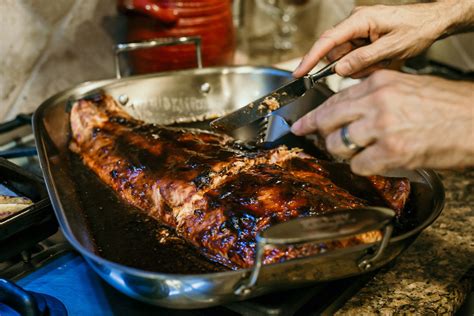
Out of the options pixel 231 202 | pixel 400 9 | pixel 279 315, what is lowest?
pixel 279 315

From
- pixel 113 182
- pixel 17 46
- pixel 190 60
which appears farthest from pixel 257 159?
pixel 17 46

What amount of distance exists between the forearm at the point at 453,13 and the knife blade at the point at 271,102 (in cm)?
32

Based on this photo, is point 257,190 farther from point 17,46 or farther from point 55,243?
point 17,46

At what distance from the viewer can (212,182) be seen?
118 cm

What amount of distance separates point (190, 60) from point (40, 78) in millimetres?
578

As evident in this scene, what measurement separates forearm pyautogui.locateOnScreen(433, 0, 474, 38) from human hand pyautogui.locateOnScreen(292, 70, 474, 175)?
504 mm

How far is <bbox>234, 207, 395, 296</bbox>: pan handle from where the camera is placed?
795 millimetres

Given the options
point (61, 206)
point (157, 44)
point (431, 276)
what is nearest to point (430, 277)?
point (431, 276)

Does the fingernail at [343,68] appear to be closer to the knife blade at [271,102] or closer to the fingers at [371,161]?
the knife blade at [271,102]

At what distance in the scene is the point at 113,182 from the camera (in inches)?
51.9

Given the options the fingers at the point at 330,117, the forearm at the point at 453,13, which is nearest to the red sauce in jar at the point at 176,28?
the forearm at the point at 453,13

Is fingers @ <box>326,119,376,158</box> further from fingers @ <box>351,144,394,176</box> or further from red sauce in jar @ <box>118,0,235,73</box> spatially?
red sauce in jar @ <box>118,0,235,73</box>

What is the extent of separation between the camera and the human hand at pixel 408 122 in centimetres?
85

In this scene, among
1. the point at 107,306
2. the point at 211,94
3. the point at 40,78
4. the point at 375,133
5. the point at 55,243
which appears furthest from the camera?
the point at 40,78
